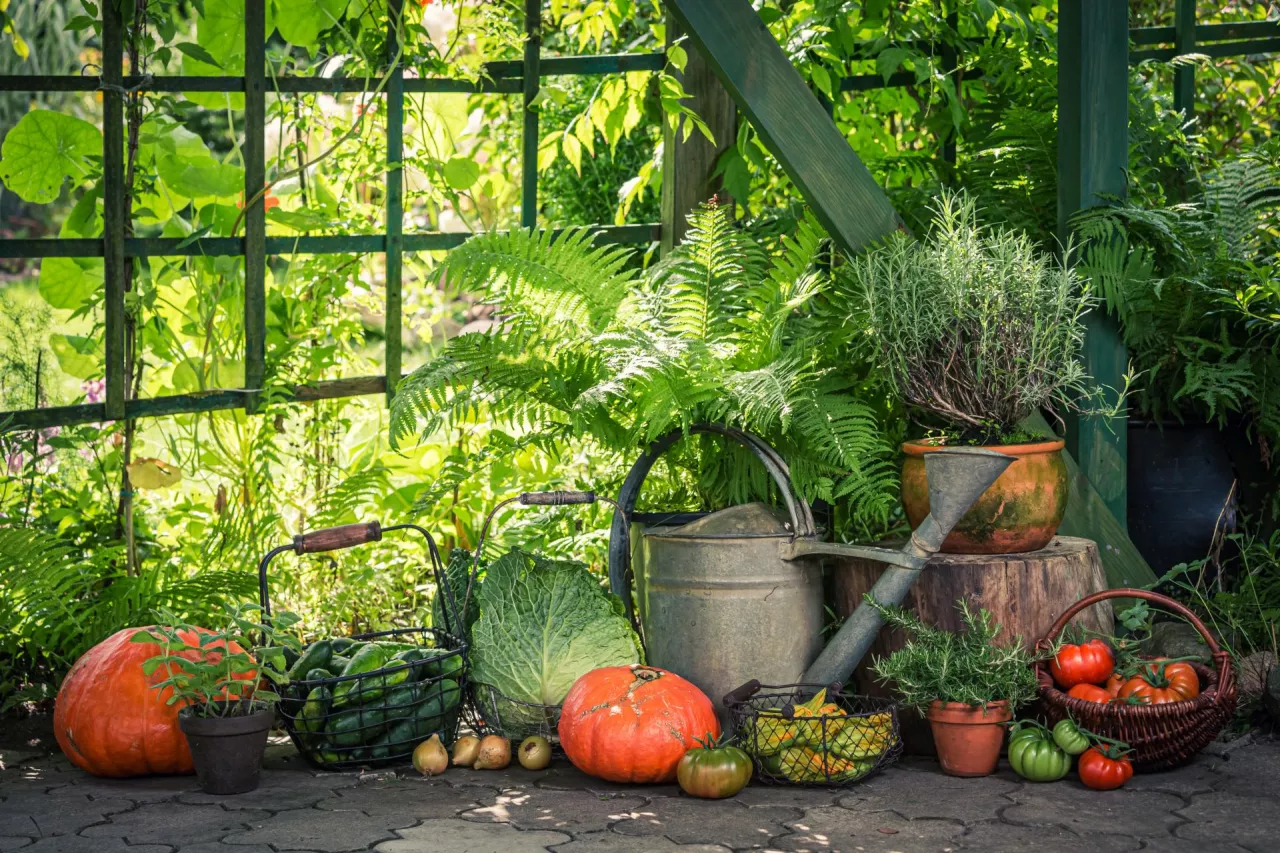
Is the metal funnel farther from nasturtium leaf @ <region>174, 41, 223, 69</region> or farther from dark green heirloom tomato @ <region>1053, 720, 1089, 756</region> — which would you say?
nasturtium leaf @ <region>174, 41, 223, 69</region>

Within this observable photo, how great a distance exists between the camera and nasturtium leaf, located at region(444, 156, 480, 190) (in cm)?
468

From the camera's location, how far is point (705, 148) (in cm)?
468

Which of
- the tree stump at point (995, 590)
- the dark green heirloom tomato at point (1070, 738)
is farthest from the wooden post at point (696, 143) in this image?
the dark green heirloom tomato at point (1070, 738)

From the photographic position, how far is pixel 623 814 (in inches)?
124

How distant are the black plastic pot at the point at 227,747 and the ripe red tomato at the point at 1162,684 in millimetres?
2141

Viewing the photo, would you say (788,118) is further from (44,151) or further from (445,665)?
(44,151)

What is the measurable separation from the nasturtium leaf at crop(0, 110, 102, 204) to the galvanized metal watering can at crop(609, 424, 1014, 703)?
7.16 feet

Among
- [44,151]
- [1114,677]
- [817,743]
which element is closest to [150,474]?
[44,151]

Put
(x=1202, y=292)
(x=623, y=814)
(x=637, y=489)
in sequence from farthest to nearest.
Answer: (x=1202, y=292) → (x=637, y=489) → (x=623, y=814)

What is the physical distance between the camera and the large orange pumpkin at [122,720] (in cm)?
335

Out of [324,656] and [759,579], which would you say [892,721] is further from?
[324,656]

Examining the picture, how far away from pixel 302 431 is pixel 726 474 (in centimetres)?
171

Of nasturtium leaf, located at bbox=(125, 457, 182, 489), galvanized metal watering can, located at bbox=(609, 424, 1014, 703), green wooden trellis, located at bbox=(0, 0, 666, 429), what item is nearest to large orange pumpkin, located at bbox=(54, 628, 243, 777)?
nasturtium leaf, located at bbox=(125, 457, 182, 489)

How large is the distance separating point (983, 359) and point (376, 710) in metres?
1.82
